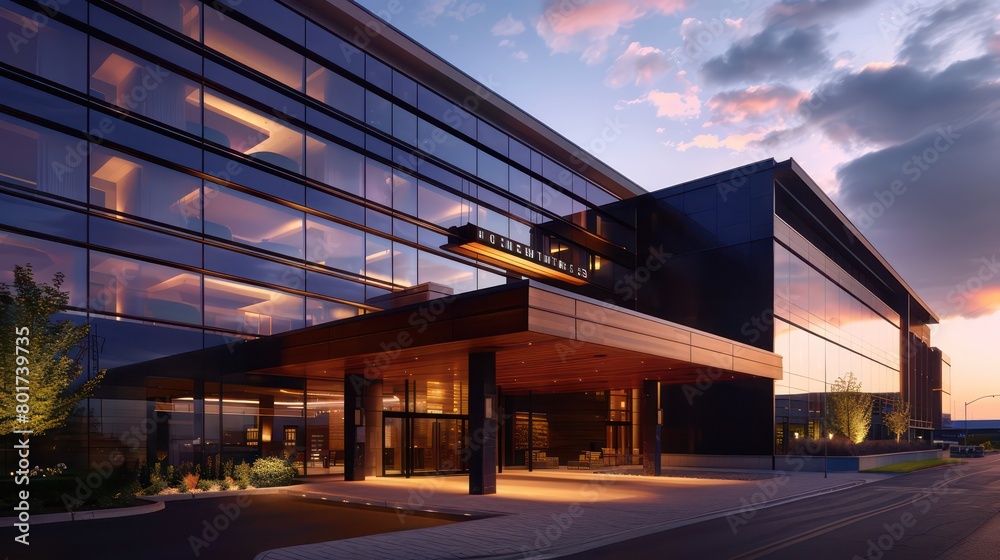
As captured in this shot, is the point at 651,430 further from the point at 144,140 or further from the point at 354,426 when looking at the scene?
the point at 144,140

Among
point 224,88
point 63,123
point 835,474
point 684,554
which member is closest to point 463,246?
point 224,88

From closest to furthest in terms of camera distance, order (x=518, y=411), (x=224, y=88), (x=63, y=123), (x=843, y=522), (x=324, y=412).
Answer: (x=843, y=522) < (x=63, y=123) < (x=224, y=88) < (x=324, y=412) < (x=518, y=411)

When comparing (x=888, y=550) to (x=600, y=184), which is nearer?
(x=888, y=550)

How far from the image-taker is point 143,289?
23.1 m

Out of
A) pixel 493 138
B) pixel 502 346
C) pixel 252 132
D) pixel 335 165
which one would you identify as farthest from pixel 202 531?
pixel 493 138

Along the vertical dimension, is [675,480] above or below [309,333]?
below

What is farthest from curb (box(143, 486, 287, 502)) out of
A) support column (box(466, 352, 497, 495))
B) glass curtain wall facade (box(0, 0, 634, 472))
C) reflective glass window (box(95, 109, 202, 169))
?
reflective glass window (box(95, 109, 202, 169))

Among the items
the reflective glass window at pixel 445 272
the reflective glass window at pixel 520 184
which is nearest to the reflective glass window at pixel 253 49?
the reflective glass window at pixel 445 272

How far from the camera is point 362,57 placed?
3059 cm

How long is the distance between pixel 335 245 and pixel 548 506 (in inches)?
567

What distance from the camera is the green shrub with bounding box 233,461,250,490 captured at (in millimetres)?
23828

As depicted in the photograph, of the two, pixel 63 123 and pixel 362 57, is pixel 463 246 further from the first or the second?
pixel 63 123

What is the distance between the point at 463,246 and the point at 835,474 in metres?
20.7

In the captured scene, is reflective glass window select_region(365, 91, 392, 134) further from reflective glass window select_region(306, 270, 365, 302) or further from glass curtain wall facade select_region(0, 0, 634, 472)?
reflective glass window select_region(306, 270, 365, 302)
